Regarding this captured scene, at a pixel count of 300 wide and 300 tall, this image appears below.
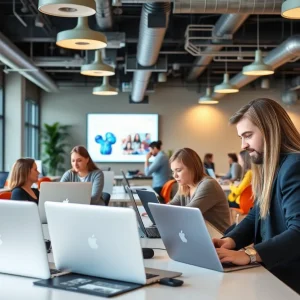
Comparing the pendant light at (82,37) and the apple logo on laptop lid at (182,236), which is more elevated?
the pendant light at (82,37)

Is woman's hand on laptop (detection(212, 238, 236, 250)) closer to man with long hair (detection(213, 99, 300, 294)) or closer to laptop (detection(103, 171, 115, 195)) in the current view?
man with long hair (detection(213, 99, 300, 294))

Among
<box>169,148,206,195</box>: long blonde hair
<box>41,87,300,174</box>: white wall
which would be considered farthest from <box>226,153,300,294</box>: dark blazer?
<box>41,87,300,174</box>: white wall

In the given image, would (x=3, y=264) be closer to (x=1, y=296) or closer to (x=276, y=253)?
(x=1, y=296)

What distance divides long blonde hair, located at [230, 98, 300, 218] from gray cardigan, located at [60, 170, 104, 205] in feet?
13.3

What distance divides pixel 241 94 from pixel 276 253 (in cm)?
1579

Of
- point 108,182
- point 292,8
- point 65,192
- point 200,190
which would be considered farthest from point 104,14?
point 200,190

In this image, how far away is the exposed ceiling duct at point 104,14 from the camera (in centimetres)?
812

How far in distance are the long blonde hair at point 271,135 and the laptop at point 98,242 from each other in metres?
0.57

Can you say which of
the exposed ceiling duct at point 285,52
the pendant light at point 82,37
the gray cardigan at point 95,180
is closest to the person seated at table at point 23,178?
the gray cardigan at point 95,180

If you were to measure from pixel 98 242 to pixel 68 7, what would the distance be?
299 cm

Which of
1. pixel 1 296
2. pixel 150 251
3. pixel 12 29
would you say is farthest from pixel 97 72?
pixel 1 296

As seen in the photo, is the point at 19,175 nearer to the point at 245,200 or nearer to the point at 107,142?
the point at 245,200

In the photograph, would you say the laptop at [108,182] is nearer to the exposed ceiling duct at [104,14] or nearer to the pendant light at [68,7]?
the exposed ceiling duct at [104,14]

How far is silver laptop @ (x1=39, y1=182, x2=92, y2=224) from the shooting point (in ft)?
16.0
